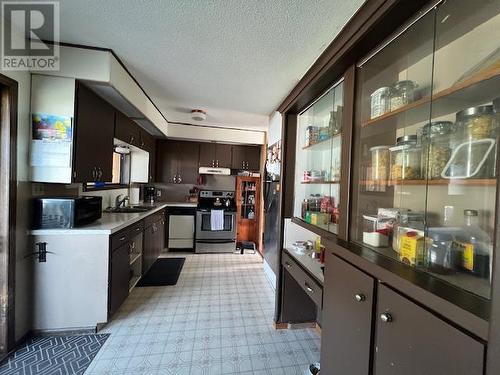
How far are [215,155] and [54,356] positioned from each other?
3684mm

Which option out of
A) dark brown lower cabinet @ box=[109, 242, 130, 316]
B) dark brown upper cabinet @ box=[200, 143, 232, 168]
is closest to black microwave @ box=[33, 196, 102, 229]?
dark brown lower cabinet @ box=[109, 242, 130, 316]

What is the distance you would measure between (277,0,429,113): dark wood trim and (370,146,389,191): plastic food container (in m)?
0.50

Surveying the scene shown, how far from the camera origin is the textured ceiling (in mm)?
1372

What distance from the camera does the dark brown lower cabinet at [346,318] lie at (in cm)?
89

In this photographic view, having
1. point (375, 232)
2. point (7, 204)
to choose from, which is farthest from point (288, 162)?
point (7, 204)

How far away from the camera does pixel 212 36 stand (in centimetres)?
163

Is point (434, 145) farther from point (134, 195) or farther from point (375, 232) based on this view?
point (134, 195)

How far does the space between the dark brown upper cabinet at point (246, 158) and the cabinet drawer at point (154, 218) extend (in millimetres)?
1712

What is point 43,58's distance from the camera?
5.98 feet

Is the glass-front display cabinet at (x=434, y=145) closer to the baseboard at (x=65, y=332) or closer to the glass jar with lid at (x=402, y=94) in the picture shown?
the glass jar with lid at (x=402, y=94)

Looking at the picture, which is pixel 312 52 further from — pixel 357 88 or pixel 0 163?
pixel 0 163

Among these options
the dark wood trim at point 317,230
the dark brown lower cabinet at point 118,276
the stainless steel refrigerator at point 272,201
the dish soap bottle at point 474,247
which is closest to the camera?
the dish soap bottle at point 474,247

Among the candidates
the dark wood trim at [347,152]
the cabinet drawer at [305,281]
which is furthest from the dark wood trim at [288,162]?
the dark wood trim at [347,152]

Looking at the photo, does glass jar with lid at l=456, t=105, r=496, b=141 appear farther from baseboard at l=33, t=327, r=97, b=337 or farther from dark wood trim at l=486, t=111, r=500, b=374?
baseboard at l=33, t=327, r=97, b=337
